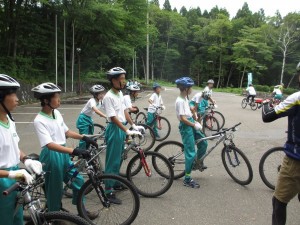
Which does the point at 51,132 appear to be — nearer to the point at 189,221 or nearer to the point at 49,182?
the point at 49,182

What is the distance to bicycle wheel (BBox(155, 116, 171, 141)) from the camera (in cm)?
992

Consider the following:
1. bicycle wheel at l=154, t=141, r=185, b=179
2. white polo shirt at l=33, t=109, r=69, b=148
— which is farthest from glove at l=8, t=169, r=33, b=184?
bicycle wheel at l=154, t=141, r=185, b=179

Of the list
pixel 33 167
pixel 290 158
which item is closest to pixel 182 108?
pixel 290 158

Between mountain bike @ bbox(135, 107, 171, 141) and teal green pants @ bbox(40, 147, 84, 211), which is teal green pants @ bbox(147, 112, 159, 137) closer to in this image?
mountain bike @ bbox(135, 107, 171, 141)

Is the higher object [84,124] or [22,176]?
[22,176]

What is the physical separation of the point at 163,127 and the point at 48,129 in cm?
671

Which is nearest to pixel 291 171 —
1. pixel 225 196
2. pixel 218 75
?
pixel 225 196

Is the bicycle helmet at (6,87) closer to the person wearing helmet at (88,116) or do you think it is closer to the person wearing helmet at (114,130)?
the person wearing helmet at (114,130)

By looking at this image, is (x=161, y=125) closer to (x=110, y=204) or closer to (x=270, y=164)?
(x=270, y=164)

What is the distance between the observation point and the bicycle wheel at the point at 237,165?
5.58 m

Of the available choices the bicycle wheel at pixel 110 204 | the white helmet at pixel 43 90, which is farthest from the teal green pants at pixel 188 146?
the white helmet at pixel 43 90

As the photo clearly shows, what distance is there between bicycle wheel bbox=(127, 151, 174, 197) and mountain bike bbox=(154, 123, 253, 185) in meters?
0.54

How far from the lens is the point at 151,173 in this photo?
5.27 meters

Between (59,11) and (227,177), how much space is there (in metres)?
22.6
